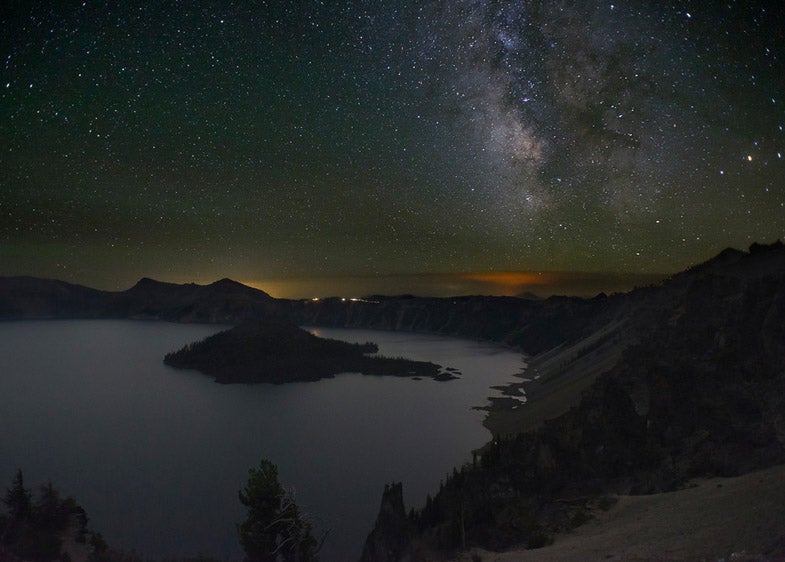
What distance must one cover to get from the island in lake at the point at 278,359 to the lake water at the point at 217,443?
547 cm

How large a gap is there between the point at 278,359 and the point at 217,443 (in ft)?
195

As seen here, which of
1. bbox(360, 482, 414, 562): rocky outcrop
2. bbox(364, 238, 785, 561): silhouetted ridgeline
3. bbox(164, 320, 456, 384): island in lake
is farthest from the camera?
bbox(164, 320, 456, 384): island in lake

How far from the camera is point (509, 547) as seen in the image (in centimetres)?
2028

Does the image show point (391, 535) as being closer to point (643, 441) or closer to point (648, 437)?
point (643, 441)

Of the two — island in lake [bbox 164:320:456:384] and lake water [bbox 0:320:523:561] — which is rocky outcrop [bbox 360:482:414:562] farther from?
island in lake [bbox 164:320:456:384]

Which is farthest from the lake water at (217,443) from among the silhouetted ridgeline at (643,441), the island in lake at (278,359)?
the silhouetted ridgeline at (643,441)

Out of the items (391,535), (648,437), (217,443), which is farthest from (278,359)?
(648,437)

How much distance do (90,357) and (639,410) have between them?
150 meters

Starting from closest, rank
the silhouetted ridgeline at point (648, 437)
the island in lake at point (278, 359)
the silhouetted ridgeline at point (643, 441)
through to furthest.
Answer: the silhouetted ridgeline at point (643, 441), the silhouetted ridgeline at point (648, 437), the island in lake at point (278, 359)

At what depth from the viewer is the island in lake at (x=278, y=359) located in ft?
354

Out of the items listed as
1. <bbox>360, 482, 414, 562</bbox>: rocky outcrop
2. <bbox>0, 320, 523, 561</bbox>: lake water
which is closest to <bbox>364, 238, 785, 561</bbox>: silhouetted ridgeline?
<bbox>360, 482, 414, 562</bbox>: rocky outcrop

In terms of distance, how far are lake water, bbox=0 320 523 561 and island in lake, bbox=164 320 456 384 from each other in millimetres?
5466

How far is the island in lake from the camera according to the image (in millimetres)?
107938

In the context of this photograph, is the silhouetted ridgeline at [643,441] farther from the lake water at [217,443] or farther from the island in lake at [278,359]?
the island in lake at [278,359]
